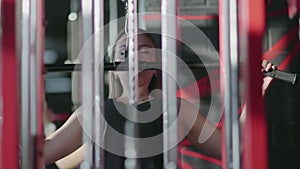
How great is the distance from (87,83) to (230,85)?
11.0 inches

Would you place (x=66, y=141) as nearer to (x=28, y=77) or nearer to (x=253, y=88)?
(x=28, y=77)

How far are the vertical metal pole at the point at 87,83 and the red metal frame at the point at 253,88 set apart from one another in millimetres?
297

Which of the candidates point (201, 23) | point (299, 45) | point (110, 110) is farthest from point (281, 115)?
point (110, 110)

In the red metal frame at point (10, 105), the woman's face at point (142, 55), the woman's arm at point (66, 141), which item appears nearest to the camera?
the red metal frame at point (10, 105)

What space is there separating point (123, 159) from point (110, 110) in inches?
4.7

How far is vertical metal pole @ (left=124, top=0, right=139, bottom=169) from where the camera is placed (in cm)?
112

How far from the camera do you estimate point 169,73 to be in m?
1.10

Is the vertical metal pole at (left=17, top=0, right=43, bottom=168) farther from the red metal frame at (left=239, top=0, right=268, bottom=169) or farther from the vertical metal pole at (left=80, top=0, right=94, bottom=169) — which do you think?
the red metal frame at (left=239, top=0, right=268, bottom=169)

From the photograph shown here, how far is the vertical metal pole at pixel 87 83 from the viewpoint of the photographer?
1.09 metres

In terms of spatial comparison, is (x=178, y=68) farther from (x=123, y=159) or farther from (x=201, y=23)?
(x=201, y=23)

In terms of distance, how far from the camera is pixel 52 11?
3006 mm

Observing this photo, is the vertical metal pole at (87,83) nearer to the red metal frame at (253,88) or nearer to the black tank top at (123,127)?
the black tank top at (123,127)

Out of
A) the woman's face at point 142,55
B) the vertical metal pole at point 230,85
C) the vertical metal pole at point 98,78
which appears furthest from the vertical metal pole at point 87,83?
the vertical metal pole at point 230,85

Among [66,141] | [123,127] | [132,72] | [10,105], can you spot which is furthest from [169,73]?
[66,141]
